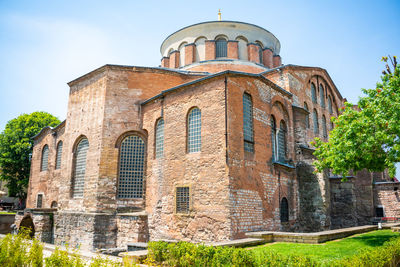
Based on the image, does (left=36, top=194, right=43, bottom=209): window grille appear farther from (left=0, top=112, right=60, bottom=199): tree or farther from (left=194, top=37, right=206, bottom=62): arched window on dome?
(left=194, top=37, right=206, bottom=62): arched window on dome

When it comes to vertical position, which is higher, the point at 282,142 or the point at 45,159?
the point at 45,159

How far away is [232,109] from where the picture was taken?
507 inches

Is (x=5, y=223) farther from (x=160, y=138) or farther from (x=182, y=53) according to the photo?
(x=182, y=53)

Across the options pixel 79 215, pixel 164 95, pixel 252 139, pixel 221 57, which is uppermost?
pixel 221 57

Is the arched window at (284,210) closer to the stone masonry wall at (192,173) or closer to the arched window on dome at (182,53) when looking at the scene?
the stone masonry wall at (192,173)

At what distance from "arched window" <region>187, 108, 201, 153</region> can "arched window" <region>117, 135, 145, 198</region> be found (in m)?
4.12

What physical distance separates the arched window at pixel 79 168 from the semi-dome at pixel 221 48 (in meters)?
9.57

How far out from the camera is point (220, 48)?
76.9ft

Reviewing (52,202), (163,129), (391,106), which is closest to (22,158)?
(52,202)

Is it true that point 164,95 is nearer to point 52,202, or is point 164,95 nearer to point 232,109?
point 232,109

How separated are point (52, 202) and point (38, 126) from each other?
12.0m

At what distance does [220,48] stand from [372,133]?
1532cm

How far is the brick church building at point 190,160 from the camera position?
12.7 meters

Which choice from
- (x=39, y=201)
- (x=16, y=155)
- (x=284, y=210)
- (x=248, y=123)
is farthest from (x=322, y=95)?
(x=16, y=155)
